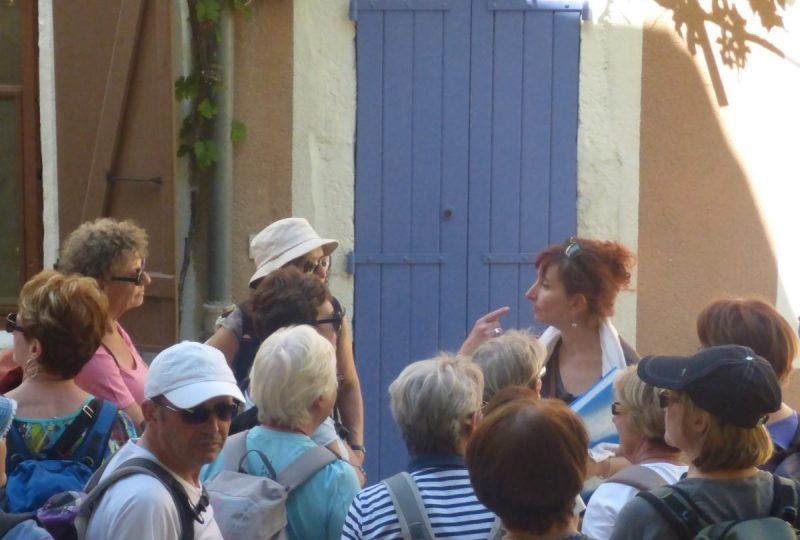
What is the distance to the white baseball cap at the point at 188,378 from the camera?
8.96 feet

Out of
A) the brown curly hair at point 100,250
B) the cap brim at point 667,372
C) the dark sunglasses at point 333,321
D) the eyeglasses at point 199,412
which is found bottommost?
the eyeglasses at point 199,412

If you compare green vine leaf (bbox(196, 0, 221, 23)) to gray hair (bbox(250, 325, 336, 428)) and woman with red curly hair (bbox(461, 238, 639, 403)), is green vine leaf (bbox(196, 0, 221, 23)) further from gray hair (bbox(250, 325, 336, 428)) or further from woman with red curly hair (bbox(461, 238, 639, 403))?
gray hair (bbox(250, 325, 336, 428))

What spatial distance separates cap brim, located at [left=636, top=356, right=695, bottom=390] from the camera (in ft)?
8.35

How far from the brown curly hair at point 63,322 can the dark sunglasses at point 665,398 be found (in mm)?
1471

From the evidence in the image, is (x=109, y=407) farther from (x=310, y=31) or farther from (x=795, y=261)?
(x=795, y=261)

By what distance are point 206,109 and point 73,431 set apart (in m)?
2.60

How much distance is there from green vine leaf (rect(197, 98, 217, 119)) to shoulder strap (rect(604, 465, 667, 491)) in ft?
10.1

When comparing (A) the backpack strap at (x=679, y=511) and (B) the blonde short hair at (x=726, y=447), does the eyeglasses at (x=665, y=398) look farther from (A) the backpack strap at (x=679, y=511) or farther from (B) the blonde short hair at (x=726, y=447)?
(A) the backpack strap at (x=679, y=511)

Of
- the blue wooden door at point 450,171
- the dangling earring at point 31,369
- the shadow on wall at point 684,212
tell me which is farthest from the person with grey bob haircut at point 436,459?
the shadow on wall at point 684,212

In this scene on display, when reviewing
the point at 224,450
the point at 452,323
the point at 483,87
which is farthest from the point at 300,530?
the point at 483,87

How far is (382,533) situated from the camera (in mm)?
2678

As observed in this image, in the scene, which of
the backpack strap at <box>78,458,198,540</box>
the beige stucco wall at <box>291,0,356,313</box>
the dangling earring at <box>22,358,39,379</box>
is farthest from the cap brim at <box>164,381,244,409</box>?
the beige stucco wall at <box>291,0,356,313</box>

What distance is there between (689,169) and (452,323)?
1.33 m

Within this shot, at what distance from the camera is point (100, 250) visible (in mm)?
3951
